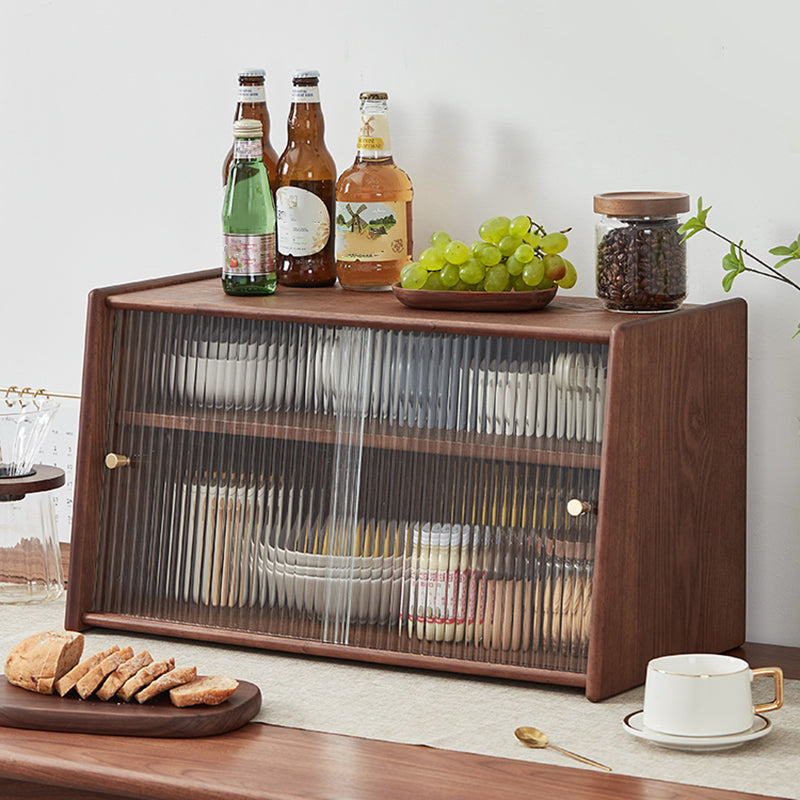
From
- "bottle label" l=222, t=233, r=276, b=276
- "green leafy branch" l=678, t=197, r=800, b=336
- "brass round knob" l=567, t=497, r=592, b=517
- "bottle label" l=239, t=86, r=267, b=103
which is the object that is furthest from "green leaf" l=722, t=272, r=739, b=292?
"bottle label" l=239, t=86, r=267, b=103

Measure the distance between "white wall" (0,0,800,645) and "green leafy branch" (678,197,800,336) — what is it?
0.06ft

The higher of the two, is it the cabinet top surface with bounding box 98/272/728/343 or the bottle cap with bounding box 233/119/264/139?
the bottle cap with bounding box 233/119/264/139

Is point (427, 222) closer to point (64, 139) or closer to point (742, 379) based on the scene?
point (742, 379)

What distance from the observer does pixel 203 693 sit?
4.67ft

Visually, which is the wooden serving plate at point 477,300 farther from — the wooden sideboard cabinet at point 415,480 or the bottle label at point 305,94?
the bottle label at point 305,94

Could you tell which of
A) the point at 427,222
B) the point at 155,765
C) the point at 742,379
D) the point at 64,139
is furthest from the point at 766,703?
the point at 64,139

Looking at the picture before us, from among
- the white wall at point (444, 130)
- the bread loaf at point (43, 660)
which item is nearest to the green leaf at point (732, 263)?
the white wall at point (444, 130)

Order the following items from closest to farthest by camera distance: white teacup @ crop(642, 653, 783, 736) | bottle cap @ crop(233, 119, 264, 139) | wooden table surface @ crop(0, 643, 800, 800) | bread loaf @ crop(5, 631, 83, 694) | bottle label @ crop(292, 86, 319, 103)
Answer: wooden table surface @ crop(0, 643, 800, 800), white teacup @ crop(642, 653, 783, 736), bread loaf @ crop(5, 631, 83, 694), bottle cap @ crop(233, 119, 264, 139), bottle label @ crop(292, 86, 319, 103)

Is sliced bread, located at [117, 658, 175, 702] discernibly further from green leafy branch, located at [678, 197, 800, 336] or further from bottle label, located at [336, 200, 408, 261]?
green leafy branch, located at [678, 197, 800, 336]

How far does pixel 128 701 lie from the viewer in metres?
1.45

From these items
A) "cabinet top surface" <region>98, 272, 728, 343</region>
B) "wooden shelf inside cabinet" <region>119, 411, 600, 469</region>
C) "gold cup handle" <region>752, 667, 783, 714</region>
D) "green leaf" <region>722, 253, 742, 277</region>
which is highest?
"green leaf" <region>722, 253, 742, 277</region>

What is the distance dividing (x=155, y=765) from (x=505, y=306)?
0.65 meters

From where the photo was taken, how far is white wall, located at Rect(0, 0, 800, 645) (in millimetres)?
1759

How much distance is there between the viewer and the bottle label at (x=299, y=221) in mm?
1806
